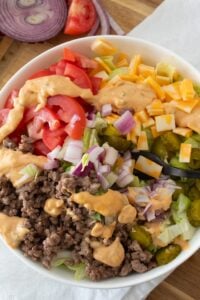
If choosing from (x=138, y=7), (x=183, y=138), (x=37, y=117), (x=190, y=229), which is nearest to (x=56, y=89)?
(x=37, y=117)

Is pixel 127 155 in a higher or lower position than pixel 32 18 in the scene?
lower

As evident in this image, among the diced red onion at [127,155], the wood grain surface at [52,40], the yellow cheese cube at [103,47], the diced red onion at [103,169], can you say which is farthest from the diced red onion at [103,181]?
the wood grain surface at [52,40]

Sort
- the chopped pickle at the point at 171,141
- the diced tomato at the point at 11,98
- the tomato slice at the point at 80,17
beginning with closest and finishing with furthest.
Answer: the chopped pickle at the point at 171,141
the diced tomato at the point at 11,98
the tomato slice at the point at 80,17

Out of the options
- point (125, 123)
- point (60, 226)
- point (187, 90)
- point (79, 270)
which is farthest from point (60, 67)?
point (79, 270)

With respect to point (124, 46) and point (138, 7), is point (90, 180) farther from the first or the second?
point (138, 7)

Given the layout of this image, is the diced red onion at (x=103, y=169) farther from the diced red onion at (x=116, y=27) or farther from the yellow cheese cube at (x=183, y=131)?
the diced red onion at (x=116, y=27)

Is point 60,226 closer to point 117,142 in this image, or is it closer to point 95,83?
point 117,142

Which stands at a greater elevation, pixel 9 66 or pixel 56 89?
pixel 56 89
